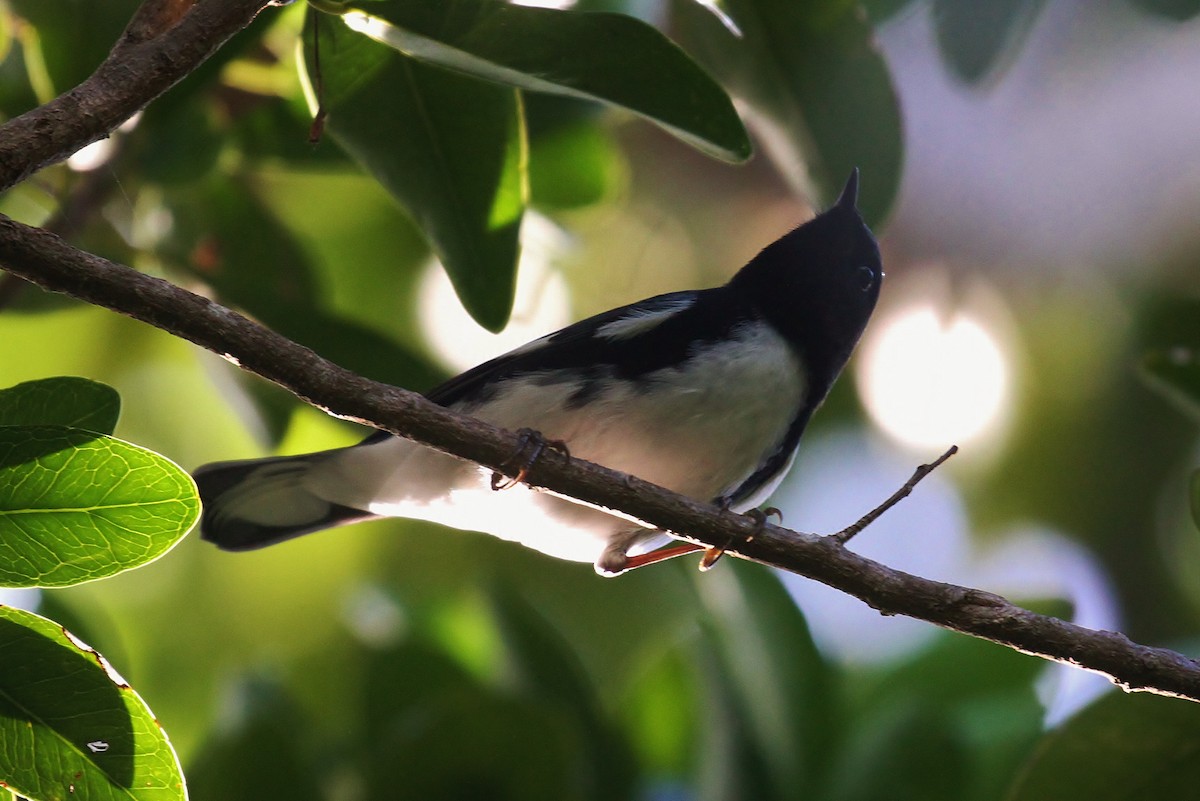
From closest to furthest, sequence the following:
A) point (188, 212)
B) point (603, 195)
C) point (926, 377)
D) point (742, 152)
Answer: point (742, 152), point (188, 212), point (603, 195), point (926, 377)

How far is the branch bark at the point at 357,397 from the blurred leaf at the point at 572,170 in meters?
1.58

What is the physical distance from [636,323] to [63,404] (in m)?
1.27

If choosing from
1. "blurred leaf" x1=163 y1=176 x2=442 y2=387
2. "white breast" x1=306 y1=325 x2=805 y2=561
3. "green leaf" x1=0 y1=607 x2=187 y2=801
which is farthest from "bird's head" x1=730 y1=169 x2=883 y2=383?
"green leaf" x1=0 y1=607 x2=187 y2=801

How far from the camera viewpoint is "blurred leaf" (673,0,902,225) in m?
2.50

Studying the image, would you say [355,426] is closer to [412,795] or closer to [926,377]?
[412,795]

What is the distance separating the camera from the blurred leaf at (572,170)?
320cm

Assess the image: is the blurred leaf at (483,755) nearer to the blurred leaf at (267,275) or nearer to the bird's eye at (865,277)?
the blurred leaf at (267,275)

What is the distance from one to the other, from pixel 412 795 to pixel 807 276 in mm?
1470

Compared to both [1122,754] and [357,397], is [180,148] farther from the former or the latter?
[1122,754]

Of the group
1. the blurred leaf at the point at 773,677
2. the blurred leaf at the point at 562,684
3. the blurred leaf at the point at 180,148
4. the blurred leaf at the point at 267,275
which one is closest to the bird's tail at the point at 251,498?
the blurred leaf at the point at 267,275

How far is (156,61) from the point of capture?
156cm

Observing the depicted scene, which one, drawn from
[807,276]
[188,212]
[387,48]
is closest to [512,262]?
[387,48]

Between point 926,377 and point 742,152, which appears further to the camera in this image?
point 926,377

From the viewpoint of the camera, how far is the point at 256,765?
94.2 inches
